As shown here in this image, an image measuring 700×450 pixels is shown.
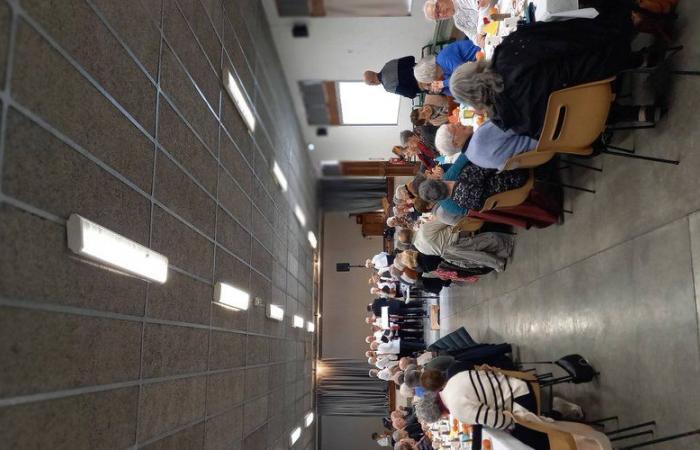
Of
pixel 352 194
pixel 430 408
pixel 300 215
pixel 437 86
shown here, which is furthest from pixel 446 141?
pixel 352 194

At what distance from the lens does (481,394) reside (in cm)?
374

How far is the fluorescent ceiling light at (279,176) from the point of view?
6.67 meters

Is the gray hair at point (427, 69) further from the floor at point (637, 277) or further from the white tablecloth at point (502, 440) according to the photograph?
the white tablecloth at point (502, 440)

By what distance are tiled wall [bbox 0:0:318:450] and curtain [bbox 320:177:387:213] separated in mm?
6495

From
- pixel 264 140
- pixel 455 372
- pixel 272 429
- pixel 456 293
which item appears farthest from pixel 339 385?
pixel 455 372

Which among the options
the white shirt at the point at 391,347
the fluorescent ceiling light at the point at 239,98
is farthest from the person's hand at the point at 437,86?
the white shirt at the point at 391,347

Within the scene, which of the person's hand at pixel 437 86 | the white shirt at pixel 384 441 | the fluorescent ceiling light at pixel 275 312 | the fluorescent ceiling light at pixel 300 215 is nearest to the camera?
the person's hand at pixel 437 86

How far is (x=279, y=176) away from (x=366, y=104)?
2.37 m

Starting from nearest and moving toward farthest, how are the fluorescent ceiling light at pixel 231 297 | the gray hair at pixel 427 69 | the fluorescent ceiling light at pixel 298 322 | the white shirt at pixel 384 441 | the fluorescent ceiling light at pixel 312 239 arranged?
the fluorescent ceiling light at pixel 231 297 → the gray hair at pixel 427 69 → the fluorescent ceiling light at pixel 298 322 → the fluorescent ceiling light at pixel 312 239 → the white shirt at pixel 384 441

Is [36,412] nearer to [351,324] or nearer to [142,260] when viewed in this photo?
[142,260]

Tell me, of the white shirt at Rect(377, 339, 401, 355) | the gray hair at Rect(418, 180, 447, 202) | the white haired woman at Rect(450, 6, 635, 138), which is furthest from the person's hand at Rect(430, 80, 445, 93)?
the white shirt at Rect(377, 339, 401, 355)

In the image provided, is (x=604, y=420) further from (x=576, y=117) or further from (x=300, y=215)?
(x=300, y=215)

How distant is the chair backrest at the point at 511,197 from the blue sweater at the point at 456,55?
113cm

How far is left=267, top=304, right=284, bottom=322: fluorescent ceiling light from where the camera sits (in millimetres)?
5954
